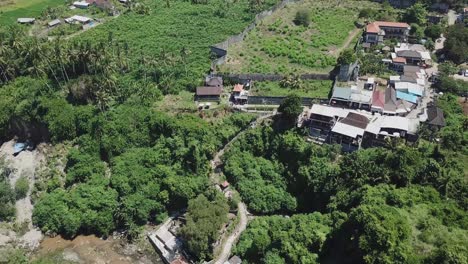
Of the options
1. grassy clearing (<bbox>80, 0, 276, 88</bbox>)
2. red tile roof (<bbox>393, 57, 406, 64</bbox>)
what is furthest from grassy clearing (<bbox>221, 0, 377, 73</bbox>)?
red tile roof (<bbox>393, 57, 406, 64</bbox>)

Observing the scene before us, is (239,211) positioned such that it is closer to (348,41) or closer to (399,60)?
(399,60)

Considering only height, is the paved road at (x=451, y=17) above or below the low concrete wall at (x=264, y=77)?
above

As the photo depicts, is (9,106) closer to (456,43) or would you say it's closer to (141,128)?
(141,128)

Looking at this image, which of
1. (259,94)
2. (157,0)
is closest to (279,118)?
(259,94)

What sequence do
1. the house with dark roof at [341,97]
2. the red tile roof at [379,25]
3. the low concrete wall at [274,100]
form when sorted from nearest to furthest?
the house with dark roof at [341,97], the low concrete wall at [274,100], the red tile roof at [379,25]

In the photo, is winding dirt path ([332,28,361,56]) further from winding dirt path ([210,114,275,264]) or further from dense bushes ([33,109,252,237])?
dense bushes ([33,109,252,237])

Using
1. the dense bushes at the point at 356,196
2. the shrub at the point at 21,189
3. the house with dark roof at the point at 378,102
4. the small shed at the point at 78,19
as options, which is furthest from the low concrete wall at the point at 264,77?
the small shed at the point at 78,19

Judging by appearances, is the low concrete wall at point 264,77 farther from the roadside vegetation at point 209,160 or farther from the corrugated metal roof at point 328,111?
the corrugated metal roof at point 328,111
